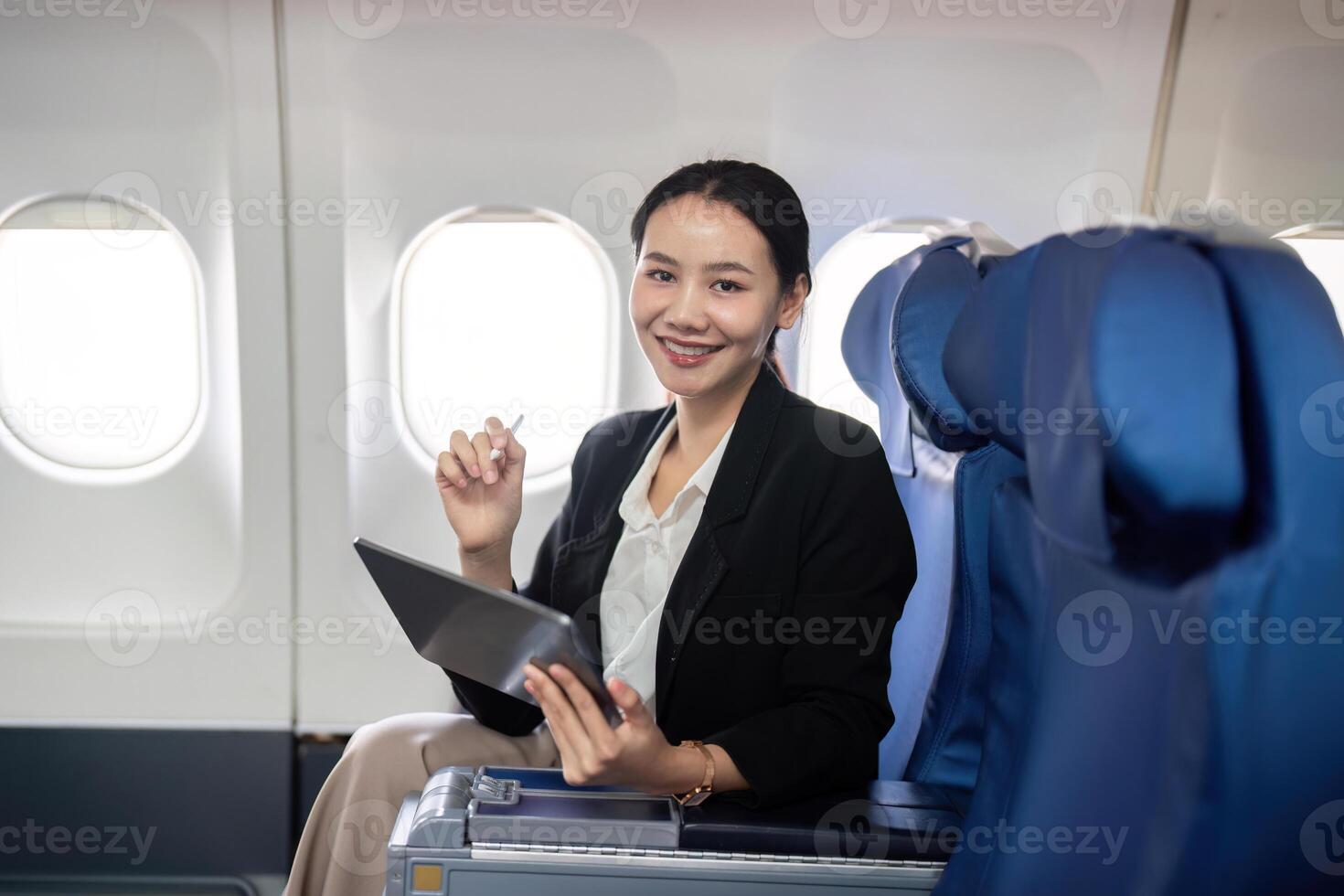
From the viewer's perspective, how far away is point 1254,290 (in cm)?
80

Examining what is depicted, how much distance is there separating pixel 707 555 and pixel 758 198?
56cm

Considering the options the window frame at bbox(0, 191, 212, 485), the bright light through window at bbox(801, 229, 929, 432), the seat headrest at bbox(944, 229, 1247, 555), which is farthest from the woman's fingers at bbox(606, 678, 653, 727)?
the window frame at bbox(0, 191, 212, 485)

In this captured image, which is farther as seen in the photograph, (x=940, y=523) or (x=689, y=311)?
(x=689, y=311)

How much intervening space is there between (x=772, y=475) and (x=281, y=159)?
1.46 meters

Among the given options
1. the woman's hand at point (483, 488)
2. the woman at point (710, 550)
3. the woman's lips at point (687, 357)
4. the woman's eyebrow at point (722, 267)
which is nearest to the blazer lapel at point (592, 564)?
the woman at point (710, 550)

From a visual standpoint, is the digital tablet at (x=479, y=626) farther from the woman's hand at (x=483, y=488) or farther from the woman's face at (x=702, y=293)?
the woman's face at (x=702, y=293)

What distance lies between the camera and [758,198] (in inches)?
63.9

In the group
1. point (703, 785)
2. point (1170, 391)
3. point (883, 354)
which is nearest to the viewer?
point (1170, 391)

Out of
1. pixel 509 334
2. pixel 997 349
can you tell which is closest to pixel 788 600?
pixel 997 349

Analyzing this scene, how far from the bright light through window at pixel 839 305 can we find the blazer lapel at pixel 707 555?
848 mm

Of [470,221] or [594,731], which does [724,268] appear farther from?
[470,221]

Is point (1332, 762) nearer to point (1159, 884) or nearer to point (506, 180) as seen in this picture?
point (1159, 884)

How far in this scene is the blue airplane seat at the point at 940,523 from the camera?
52.1 inches

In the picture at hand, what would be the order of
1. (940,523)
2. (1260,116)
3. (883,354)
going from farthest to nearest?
1. (1260,116)
2. (883,354)
3. (940,523)
